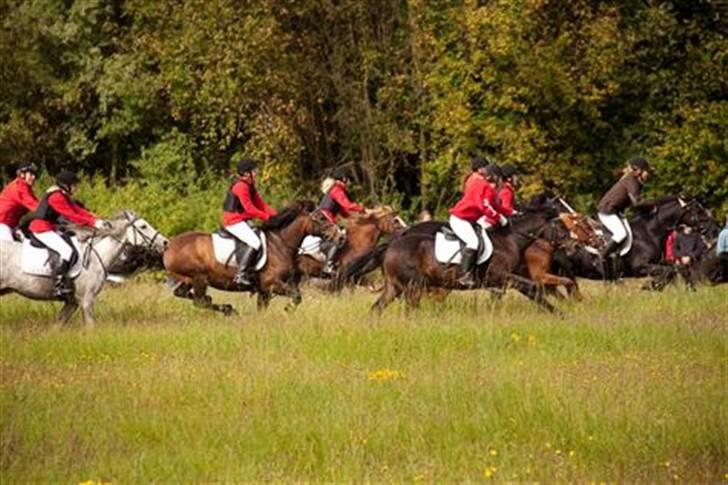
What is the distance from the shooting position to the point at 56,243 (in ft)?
65.6

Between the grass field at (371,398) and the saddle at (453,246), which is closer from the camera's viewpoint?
the grass field at (371,398)

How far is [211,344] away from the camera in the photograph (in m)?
17.1

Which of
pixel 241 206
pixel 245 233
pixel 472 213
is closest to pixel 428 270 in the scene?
pixel 472 213

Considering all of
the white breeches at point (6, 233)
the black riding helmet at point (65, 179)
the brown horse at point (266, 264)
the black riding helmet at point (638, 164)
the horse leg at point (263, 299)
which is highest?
the black riding helmet at point (65, 179)

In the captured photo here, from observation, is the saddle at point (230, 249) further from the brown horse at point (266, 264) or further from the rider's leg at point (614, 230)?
the rider's leg at point (614, 230)

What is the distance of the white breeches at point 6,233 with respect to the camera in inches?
787

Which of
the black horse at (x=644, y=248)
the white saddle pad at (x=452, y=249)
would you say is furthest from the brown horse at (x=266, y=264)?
the black horse at (x=644, y=248)

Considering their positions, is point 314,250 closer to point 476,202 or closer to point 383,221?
point 383,221

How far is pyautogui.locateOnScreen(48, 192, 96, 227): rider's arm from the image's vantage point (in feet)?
66.0

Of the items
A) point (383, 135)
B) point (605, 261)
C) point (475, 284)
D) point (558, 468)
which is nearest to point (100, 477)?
point (558, 468)

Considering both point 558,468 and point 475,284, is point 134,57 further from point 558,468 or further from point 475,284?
point 558,468

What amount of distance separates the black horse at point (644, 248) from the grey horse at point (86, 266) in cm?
680

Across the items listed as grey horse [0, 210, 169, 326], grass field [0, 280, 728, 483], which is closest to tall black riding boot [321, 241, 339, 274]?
grey horse [0, 210, 169, 326]

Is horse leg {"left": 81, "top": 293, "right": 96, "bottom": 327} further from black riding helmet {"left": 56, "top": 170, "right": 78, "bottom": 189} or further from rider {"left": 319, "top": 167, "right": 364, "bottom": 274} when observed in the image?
rider {"left": 319, "top": 167, "right": 364, "bottom": 274}
